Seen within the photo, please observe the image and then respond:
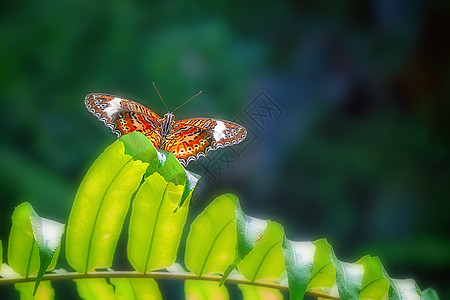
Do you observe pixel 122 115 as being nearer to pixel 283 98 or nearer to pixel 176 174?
pixel 176 174

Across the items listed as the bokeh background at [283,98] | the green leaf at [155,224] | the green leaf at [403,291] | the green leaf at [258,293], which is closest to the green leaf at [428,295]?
the green leaf at [403,291]

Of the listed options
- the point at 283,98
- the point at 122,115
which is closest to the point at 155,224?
the point at 122,115

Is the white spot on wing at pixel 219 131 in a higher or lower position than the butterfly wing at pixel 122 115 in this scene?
lower

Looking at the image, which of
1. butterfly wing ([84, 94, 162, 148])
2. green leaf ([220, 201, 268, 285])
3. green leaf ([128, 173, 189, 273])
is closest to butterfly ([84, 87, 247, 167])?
butterfly wing ([84, 94, 162, 148])

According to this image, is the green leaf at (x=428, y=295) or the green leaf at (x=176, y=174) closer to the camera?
Answer: the green leaf at (x=176, y=174)

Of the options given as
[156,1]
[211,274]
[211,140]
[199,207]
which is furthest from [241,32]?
[211,274]

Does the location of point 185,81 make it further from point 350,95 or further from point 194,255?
point 194,255

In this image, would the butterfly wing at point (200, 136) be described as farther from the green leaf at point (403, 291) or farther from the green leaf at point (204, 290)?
the green leaf at point (403, 291)
